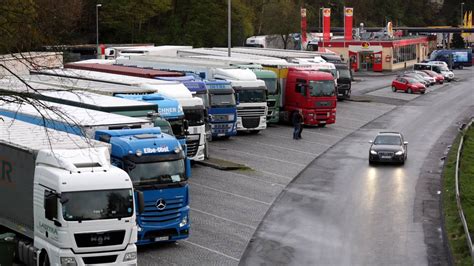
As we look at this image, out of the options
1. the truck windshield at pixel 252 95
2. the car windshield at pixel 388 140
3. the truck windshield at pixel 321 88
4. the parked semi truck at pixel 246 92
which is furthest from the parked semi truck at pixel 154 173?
the truck windshield at pixel 321 88

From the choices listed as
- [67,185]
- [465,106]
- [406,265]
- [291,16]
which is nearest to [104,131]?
[67,185]

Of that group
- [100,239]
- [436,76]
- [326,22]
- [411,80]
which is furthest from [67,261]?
[326,22]

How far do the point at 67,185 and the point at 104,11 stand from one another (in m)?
76.6

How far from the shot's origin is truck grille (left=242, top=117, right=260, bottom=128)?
159 ft

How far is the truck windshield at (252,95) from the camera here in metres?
48.3

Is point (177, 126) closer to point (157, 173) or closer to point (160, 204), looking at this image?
point (157, 173)

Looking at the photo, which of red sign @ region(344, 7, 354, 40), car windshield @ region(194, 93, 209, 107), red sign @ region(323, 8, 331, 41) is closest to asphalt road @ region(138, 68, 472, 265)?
car windshield @ region(194, 93, 209, 107)

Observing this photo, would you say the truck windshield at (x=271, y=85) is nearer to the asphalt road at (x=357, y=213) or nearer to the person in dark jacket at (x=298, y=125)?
the person in dark jacket at (x=298, y=125)

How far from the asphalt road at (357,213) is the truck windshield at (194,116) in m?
4.59

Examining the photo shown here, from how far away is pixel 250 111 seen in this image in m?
48.7

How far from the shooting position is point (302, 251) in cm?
2714

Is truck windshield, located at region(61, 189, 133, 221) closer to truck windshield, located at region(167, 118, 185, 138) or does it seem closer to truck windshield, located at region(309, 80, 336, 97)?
truck windshield, located at region(167, 118, 185, 138)

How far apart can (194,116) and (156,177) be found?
42.7ft

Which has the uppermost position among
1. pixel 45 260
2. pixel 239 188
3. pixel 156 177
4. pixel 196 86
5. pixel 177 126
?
pixel 196 86
